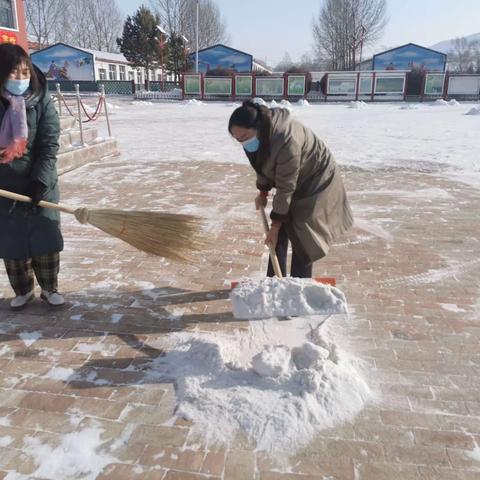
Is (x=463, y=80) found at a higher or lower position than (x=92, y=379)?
higher

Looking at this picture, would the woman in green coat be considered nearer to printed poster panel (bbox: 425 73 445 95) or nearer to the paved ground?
the paved ground

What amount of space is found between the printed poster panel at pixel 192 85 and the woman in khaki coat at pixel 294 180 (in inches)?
1092

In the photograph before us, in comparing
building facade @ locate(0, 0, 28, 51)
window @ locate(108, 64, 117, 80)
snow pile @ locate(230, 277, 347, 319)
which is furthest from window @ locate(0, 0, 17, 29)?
window @ locate(108, 64, 117, 80)

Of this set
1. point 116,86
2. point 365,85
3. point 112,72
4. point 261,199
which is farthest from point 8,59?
point 112,72

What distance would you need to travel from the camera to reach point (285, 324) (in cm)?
307

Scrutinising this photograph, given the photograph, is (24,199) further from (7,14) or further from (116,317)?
(7,14)

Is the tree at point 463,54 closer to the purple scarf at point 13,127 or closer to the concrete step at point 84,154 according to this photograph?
the concrete step at point 84,154

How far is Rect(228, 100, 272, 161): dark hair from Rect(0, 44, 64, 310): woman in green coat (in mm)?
1219

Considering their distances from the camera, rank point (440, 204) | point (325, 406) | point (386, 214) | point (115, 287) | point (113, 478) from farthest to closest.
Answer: point (440, 204) < point (386, 214) < point (115, 287) < point (325, 406) < point (113, 478)

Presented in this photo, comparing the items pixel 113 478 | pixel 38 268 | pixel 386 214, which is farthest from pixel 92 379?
pixel 386 214

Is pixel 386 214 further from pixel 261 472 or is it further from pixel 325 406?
pixel 261 472

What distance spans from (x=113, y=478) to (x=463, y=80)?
31.7m

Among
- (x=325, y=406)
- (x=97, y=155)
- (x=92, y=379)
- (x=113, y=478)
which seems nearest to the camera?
(x=113, y=478)

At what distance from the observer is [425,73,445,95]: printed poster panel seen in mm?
28391
